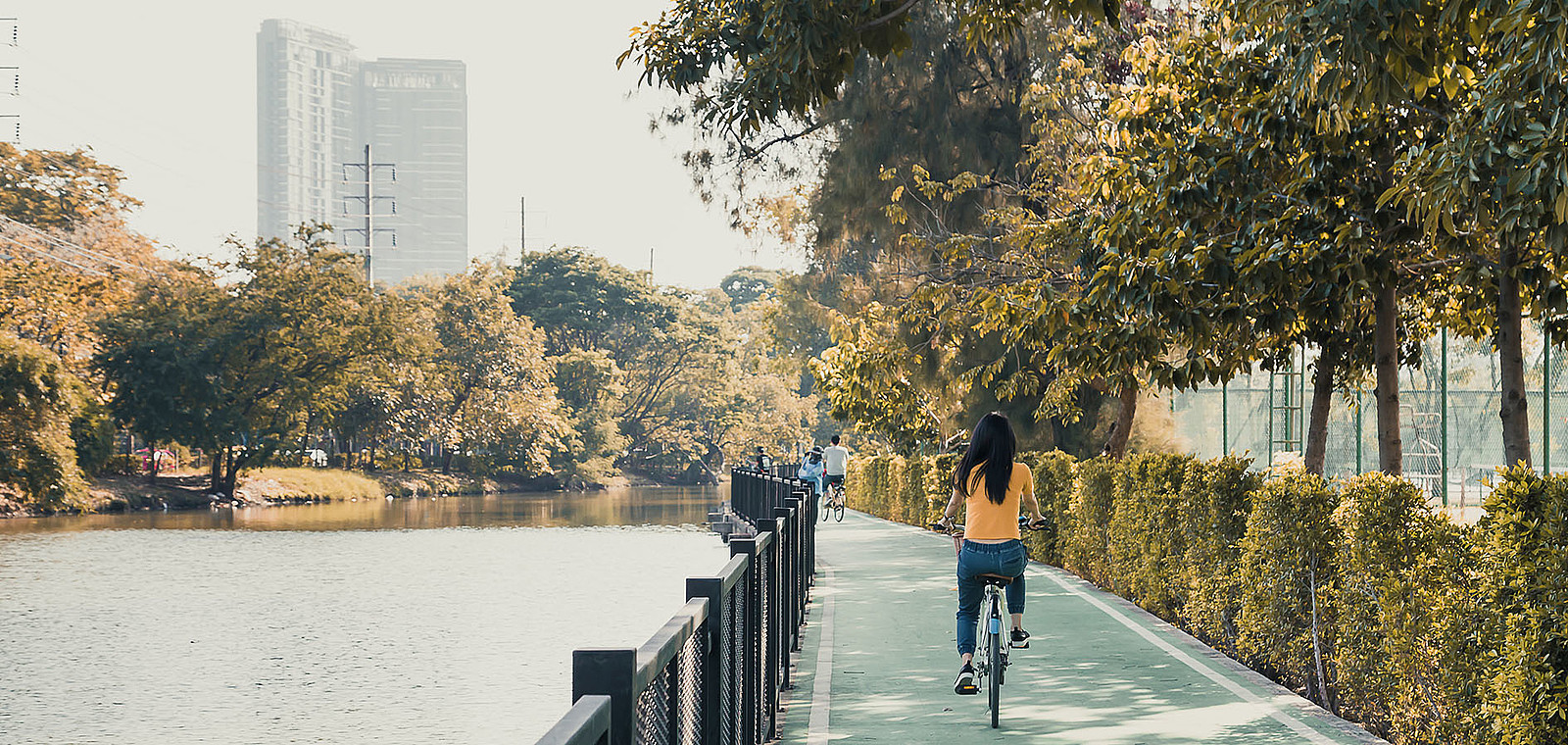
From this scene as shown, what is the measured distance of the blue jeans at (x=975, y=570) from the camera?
9328mm

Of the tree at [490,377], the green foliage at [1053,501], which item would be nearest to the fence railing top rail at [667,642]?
the green foliage at [1053,501]

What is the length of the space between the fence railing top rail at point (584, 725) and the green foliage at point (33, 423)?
46933 millimetres

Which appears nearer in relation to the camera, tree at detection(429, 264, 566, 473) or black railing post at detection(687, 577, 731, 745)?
black railing post at detection(687, 577, 731, 745)

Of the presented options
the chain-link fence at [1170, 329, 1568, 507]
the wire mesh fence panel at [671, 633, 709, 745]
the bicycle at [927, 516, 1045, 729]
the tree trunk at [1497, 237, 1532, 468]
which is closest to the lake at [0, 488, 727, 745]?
the bicycle at [927, 516, 1045, 729]

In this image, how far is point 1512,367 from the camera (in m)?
11.1

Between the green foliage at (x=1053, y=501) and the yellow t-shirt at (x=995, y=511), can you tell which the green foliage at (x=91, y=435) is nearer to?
the green foliage at (x=1053, y=501)

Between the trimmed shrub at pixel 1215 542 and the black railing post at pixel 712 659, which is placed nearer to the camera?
the black railing post at pixel 712 659

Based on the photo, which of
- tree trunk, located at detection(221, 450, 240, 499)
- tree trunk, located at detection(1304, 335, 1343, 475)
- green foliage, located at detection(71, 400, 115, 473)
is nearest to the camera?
tree trunk, located at detection(1304, 335, 1343, 475)

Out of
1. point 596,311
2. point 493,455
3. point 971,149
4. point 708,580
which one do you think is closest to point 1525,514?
point 708,580

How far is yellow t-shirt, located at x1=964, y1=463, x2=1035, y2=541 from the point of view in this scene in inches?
367

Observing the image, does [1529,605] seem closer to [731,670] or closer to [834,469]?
[731,670]

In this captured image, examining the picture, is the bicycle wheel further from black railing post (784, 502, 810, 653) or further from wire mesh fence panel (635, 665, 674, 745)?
wire mesh fence panel (635, 665, 674, 745)

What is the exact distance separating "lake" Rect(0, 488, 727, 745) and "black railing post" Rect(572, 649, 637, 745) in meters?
8.16

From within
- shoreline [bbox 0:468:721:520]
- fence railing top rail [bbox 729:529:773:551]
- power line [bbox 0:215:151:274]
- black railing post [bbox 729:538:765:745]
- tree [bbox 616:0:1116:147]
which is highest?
power line [bbox 0:215:151:274]
